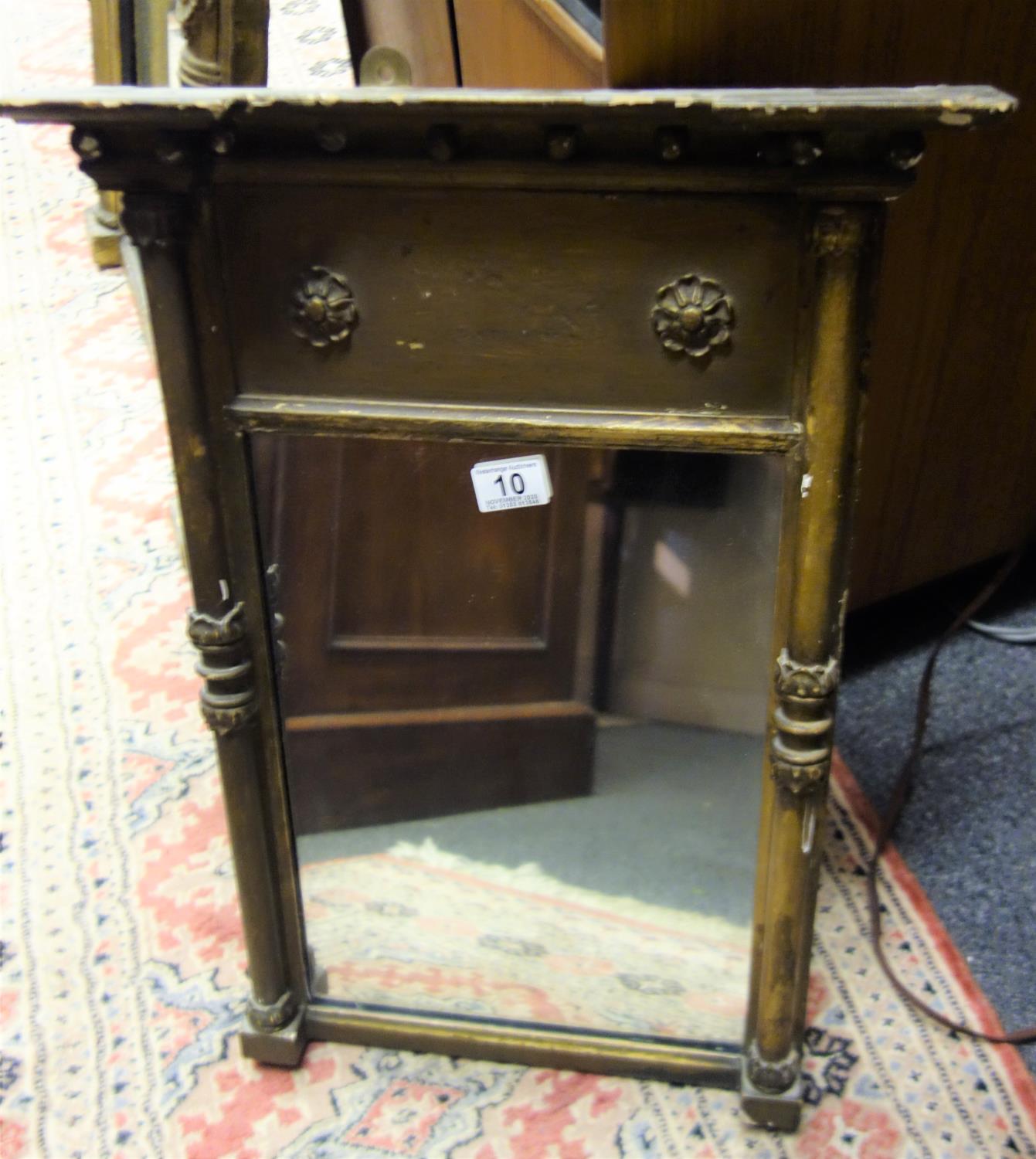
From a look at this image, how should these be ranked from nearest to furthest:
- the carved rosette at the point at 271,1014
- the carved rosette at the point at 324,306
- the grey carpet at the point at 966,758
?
the carved rosette at the point at 324,306 < the carved rosette at the point at 271,1014 < the grey carpet at the point at 966,758

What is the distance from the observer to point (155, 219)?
0.84 metres

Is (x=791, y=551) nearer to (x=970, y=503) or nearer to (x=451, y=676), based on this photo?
(x=451, y=676)

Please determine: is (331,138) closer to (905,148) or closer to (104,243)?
(905,148)

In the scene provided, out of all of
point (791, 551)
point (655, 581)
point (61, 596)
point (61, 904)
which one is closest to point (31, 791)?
point (61, 904)

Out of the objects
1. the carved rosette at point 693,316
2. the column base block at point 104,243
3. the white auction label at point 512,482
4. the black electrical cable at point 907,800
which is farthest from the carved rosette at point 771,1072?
the column base block at point 104,243

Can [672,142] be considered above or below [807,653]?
above

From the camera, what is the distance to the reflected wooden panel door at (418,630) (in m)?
0.99

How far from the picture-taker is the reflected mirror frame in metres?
0.75

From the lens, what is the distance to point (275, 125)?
0.80m

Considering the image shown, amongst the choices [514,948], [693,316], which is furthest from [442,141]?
[514,948]

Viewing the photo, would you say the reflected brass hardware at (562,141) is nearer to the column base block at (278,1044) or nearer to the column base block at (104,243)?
the column base block at (278,1044)

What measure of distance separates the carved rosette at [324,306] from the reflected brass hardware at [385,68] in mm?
343

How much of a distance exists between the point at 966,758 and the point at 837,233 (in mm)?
1044

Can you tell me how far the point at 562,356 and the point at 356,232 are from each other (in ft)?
0.59
